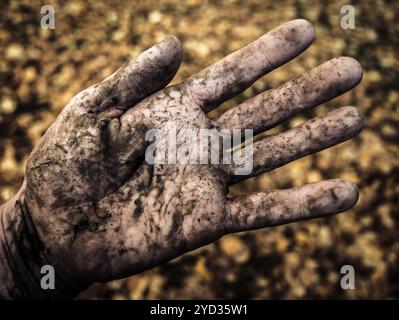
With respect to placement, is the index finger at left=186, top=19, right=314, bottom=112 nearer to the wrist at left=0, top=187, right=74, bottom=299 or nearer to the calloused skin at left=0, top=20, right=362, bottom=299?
the calloused skin at left=0, top=20, right=362, bottom=299

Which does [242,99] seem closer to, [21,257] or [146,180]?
[146,180]

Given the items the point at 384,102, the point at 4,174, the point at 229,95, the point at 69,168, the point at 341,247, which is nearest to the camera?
the point at 69,168

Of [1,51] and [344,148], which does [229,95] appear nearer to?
[344,148]

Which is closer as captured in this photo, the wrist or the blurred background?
the wrist

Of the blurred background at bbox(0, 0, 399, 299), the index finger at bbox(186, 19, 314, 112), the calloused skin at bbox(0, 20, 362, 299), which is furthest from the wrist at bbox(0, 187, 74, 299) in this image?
the index finger at bbox(186, 19, 314, 112)

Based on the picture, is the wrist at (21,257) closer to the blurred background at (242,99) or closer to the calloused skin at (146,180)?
the calloused skin at (146,180)

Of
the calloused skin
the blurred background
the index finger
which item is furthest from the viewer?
the blurred background

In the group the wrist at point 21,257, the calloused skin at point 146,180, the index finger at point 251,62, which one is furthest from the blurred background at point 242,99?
the index finger at point 251,62

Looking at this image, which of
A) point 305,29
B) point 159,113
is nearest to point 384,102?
point 305,29

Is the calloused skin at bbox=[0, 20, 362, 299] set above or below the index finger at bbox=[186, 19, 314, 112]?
below
